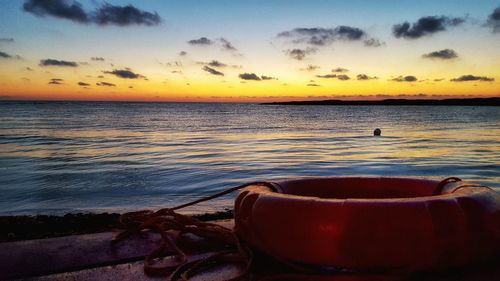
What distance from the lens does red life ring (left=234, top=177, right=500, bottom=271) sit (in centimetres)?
209

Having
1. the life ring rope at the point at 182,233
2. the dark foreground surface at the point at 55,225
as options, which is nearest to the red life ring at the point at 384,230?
the life ring rope at the point at 182,233

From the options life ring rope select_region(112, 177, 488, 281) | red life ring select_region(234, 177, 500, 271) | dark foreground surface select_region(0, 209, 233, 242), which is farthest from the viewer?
dark foreground surface select_region(0, 209, 233, 242)

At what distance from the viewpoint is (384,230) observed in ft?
6.85

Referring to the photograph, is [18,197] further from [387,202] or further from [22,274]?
[387,202]

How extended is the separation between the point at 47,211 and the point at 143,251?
156 inches

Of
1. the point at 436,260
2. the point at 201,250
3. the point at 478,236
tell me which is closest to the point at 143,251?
the point at 201,250

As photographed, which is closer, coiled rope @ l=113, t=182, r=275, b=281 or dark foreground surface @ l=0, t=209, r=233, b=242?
coiled rope @ l=113, t=182, r=275, b=281

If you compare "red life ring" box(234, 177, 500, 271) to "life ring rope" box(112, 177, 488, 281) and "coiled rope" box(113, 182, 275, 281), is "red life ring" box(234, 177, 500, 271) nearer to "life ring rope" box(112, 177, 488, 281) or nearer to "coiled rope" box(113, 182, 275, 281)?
"life ring rope" box(112, 177, 488, 281)

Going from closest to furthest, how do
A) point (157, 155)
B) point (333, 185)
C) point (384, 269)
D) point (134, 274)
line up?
point (384, 269), point (134, 274), point (333, 185), point (157, 155)

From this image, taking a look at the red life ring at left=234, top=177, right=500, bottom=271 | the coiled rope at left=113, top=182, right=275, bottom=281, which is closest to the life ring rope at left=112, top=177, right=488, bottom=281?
the coiled rope at left=113, top=182, right=275, bottom=281

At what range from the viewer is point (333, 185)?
3.16 metres

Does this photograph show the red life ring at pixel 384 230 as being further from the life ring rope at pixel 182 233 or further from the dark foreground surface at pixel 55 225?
the dark foreground surface at pixel 55 225

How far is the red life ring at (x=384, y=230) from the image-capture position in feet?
6.87

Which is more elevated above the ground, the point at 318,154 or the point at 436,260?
the point at 436,260
